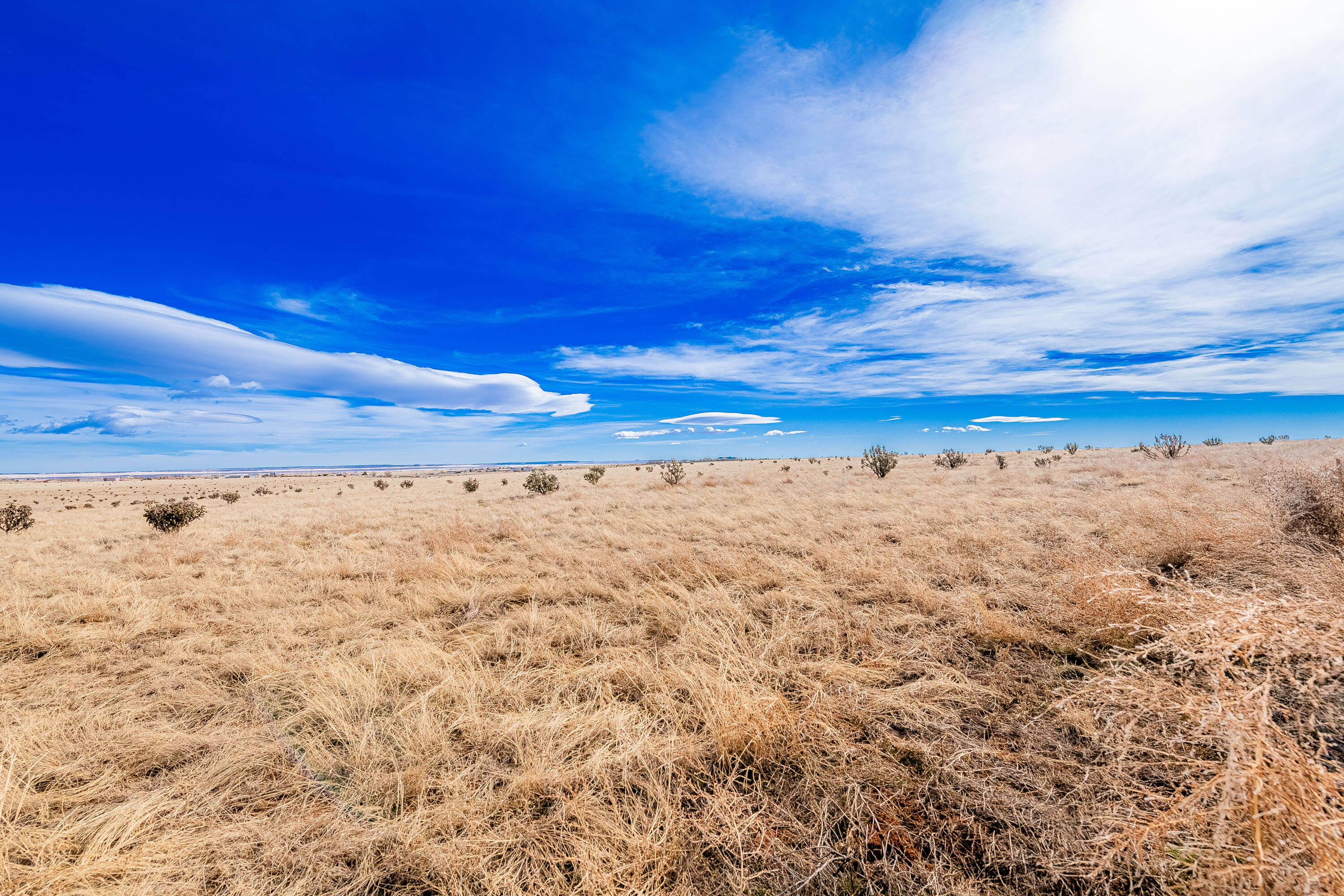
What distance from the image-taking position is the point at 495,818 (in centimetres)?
286

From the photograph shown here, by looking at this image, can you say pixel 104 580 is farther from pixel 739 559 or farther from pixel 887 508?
pixel 887 508

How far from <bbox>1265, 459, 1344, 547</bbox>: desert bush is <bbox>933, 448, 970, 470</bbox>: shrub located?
23.8 meters

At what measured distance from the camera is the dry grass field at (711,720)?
238 centimetres

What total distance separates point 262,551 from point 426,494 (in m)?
17.2

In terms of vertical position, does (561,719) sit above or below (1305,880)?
below

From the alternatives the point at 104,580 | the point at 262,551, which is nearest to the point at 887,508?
the point at 262,551

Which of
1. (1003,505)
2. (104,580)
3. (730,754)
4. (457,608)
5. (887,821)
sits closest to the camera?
(887,821)

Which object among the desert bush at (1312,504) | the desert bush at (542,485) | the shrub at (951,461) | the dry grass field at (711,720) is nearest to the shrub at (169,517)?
the dry grass field at (711,720)

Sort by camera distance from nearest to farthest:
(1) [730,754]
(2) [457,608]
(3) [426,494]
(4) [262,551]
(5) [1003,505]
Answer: (1) [730,754]
(2) [457,608]
(4) [262,551]
(5) [1003,505]
(3) [426,494]

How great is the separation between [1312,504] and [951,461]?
89.1 feet

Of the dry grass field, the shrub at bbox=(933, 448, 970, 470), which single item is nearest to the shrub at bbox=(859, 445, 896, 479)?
the shrub at bbox=(933, 448, 970, 470)

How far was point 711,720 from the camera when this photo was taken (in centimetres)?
354

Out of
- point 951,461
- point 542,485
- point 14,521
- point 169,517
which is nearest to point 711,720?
point 169,517

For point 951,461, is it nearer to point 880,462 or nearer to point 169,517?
point 880,462
